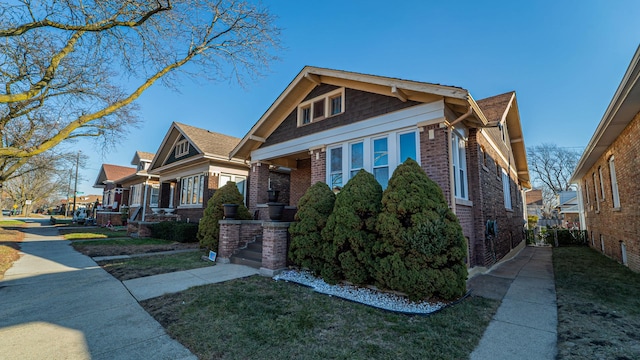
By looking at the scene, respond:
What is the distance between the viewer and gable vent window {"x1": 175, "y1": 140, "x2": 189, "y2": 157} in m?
16.3

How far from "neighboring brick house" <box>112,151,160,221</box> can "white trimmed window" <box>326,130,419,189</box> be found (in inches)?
657

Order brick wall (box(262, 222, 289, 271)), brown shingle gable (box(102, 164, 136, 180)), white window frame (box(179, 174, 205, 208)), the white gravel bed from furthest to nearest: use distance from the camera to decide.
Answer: brown shingle gable (box(102, 164, 136, 180)), white window frame (box(179, 174, 205, 208)), brick wall (box(262, 222, 289, 271)), the white gravel bed

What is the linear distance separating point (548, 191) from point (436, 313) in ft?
171

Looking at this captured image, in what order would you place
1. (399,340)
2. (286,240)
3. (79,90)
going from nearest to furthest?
(399,340), (286,240), (79,90)

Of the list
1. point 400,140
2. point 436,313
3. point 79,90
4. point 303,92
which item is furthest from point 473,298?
point 79,90

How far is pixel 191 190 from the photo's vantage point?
16.2 m

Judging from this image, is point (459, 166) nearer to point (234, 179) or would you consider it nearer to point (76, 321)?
point (76, 321)

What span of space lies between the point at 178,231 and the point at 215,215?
4939 mm

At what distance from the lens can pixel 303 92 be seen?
10.0 meters

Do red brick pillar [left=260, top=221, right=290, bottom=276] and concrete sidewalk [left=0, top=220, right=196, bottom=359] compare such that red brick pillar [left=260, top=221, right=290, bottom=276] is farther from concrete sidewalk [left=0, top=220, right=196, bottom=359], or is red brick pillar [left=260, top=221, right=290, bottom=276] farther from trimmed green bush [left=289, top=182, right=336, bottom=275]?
concrete sidewalk [left=0, top=220, right=196, bottom=359]

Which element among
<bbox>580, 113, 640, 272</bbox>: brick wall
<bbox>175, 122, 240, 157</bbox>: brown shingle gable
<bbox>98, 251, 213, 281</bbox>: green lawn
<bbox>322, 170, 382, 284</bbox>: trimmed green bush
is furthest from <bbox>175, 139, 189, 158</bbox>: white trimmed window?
<bbox>580, 113, 640, 272</bbox>: brick wall

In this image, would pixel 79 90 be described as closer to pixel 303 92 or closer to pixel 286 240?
pixel 303 92

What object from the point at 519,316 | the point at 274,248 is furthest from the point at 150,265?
the point at 519,316

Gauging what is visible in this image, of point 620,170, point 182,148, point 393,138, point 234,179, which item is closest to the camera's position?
point 393,138
